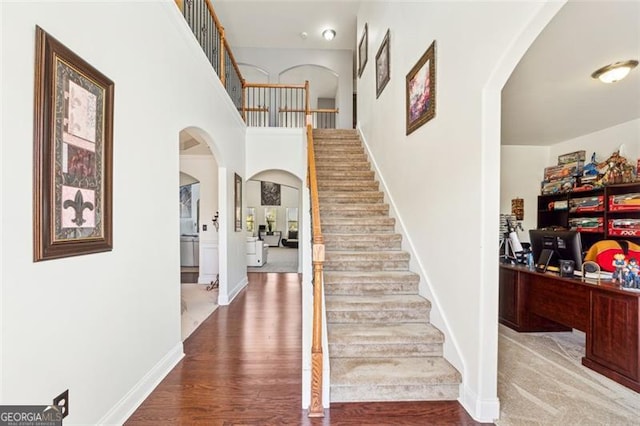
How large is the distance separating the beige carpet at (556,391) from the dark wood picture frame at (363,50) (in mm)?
5223

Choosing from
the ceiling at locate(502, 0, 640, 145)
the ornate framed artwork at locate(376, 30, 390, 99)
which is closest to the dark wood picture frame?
the ornate framed artwork at locate(376, 30, 390, 99)

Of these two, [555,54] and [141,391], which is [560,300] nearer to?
[555,54]

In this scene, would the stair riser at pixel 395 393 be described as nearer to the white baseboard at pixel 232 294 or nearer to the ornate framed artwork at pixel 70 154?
the ornate framed artwork at pixel 70 154

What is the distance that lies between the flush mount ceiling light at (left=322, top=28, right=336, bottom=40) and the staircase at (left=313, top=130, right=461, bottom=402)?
4.81m

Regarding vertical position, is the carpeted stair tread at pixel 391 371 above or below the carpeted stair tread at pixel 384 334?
below

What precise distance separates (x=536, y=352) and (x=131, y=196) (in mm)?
3846

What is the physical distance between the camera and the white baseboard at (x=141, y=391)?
1.84 meters

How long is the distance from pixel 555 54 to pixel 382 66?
2.16m

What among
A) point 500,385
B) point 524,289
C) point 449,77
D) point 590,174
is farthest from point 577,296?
point 590,174

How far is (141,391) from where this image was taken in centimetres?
212

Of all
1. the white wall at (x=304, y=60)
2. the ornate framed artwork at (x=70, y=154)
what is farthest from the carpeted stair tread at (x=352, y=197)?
the white wall at (x=304, y=60)

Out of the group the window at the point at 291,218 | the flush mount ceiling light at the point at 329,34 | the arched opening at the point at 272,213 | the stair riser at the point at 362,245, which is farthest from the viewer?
the window at the point at 291,218

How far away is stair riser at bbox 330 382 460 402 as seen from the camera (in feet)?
6.89

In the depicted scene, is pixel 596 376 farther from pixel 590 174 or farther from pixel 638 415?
pixel 590 174
